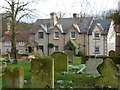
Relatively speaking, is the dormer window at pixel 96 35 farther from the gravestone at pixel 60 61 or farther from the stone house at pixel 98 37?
the gravestone at pixel 60 61

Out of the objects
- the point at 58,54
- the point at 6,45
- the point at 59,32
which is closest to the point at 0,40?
the point at 6,45

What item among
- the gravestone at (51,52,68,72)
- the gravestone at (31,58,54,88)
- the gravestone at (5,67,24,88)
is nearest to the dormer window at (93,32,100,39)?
the gravestone at (51,52,68,72)

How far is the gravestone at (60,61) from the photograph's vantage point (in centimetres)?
1648

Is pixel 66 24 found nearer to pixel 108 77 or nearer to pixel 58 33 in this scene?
pixel 58 33

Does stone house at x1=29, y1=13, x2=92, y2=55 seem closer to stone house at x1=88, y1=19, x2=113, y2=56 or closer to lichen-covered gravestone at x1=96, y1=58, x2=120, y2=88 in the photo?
stone house at x1=88, y1=19, x2=113, y2=56

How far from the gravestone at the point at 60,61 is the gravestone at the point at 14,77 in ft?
23.9

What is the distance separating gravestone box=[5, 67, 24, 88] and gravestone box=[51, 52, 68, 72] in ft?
23.9

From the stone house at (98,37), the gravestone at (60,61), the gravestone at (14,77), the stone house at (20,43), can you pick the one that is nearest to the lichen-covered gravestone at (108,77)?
the gravestone at (14,77)

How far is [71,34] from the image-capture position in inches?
1719

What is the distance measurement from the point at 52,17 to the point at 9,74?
36220mm

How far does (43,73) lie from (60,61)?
23.8 feet

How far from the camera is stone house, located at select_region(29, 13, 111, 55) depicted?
4181cm

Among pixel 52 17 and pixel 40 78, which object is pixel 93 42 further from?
pixel 40 78

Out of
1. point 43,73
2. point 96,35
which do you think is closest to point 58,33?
point 96,35
